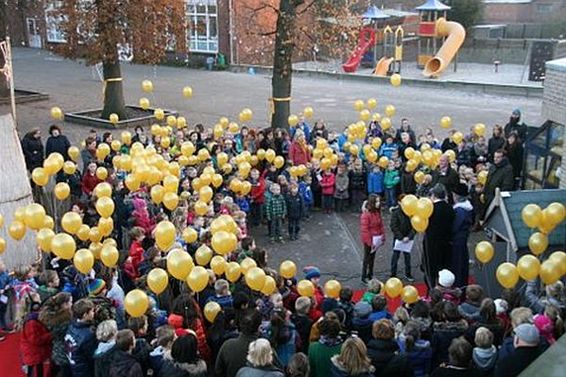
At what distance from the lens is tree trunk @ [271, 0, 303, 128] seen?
1552 centimetres

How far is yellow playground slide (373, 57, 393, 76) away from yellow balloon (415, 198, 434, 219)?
21.4 metres

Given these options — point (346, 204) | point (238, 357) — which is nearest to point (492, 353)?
point (238, 357)

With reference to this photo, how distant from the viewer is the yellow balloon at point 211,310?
6.52 meters

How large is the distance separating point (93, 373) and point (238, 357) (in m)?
1.49

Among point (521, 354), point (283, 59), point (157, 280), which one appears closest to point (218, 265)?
point (157, 280)

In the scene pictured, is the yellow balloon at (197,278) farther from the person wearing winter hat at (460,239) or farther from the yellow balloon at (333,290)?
the person wearing winter hat at (460,239)

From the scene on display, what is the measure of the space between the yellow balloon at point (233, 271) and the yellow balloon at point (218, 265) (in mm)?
42

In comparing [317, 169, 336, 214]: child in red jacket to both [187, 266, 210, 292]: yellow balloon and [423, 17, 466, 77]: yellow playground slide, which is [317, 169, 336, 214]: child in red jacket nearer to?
[187, 266, 210, 292]: yellow balloon

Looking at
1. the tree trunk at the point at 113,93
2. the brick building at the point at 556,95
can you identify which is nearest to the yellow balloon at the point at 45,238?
the brick building at the point at 556,95

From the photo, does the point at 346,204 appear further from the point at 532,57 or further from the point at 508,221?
the point at 532,57

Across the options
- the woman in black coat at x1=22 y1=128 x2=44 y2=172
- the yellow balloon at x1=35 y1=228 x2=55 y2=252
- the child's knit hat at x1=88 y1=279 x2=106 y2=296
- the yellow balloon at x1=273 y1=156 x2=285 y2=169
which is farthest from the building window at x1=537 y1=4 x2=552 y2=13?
the child's knit hat at x1=88 y1=279 x2=106 y2=296

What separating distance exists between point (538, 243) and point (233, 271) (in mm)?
3450

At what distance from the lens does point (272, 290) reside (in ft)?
23.0

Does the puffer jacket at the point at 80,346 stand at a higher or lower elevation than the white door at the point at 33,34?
lower
